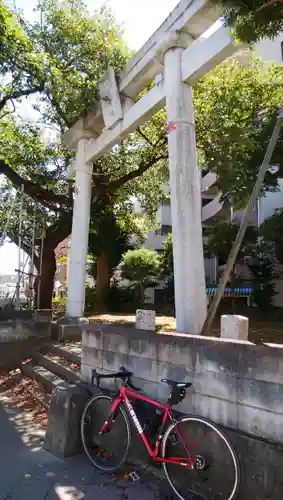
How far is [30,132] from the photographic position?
1171 centimetres

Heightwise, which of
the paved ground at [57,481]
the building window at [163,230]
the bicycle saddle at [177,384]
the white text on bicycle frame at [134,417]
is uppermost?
the building window at [163,230]

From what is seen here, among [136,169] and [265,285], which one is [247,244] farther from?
[136,169]

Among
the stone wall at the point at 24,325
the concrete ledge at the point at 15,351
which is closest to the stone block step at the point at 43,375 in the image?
the concrete ledge at the point at 15,351

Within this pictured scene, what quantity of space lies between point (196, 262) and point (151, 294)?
17640 millimetres

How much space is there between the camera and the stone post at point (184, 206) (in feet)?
17.9

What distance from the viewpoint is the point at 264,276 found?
52.9 feet

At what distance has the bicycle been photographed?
3369 mm

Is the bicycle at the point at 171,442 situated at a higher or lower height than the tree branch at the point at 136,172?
lower

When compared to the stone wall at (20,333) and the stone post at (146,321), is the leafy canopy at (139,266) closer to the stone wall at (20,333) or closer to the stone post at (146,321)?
the stone wall at (20,333)

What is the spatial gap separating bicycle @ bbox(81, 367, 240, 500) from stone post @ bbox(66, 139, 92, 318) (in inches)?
184

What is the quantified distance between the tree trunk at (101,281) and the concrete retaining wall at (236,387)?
41.9ft

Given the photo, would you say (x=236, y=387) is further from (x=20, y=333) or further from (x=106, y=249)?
(x=106, y=249)

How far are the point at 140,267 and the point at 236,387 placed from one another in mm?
15321

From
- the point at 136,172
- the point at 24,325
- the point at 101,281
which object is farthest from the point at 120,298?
the point at 24,325
